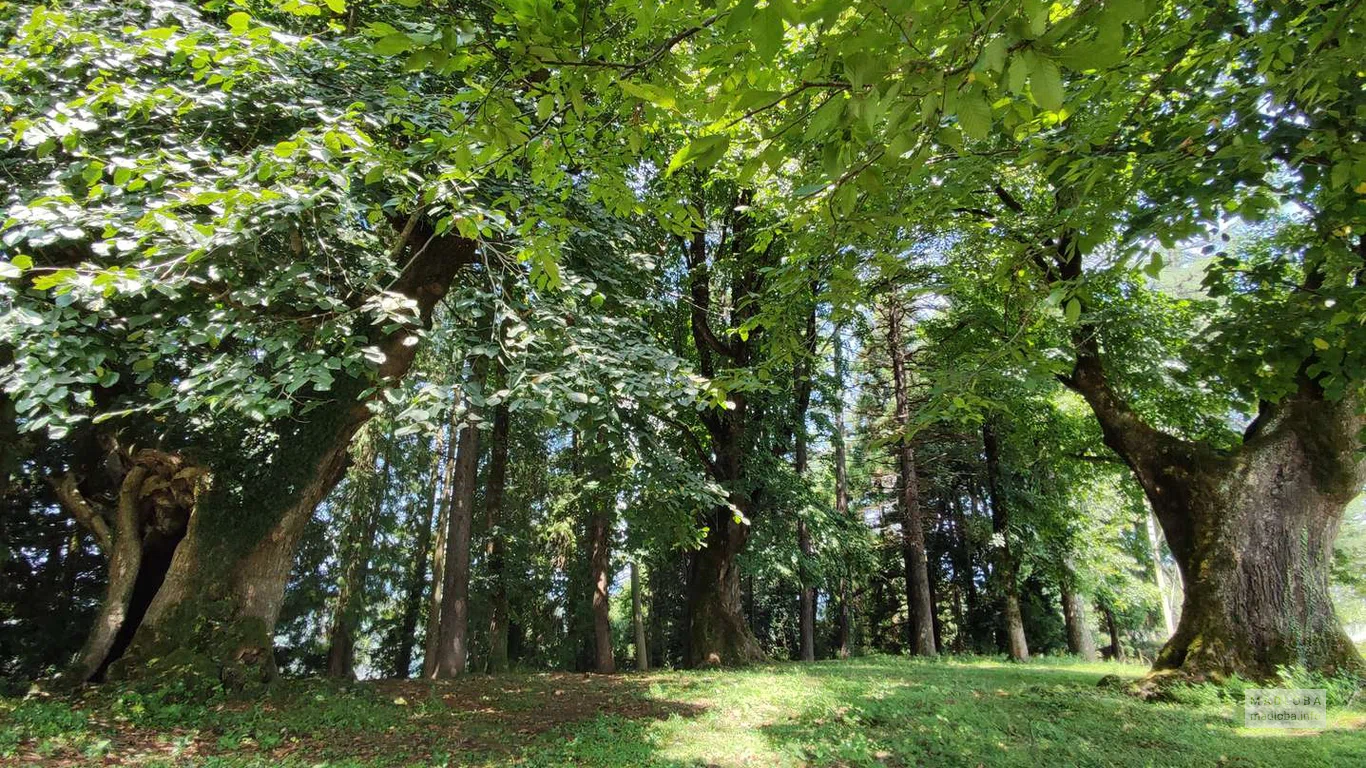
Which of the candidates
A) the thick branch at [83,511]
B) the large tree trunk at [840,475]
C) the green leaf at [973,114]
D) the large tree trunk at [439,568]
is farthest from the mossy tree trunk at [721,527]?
the green leaf at [973,114]

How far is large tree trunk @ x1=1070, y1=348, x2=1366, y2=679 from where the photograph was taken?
6680 millimetres

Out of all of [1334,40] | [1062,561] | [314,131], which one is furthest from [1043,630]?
[314,131]

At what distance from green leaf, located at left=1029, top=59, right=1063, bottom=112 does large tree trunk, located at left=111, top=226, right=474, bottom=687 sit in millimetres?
4907

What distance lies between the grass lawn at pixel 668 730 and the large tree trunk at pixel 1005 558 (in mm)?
7896

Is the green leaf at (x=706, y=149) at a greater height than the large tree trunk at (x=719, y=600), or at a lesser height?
greater

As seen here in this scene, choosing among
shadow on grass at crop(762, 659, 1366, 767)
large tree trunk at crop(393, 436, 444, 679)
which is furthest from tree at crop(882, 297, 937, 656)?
large tree trunk at crop(393, 436, 444, 679)

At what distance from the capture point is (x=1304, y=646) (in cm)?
655

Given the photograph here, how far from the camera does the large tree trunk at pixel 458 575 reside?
406 inches

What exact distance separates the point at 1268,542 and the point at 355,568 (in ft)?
53.7

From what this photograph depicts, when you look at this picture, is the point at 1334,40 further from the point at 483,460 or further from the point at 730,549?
the point at 483,460

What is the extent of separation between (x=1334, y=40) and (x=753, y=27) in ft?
9.73

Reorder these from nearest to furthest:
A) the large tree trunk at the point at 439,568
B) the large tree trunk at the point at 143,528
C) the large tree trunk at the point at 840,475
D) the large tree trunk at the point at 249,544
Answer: the large tree trunk at the point at 249,544
the large tree trunk at the point at 143,528
the large tree trunk at the point at 439,568
the large tree trunk at the point at 840,475

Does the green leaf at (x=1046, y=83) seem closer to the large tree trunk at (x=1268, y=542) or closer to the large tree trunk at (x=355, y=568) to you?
the large tree trunk at (x=1268, y=542)

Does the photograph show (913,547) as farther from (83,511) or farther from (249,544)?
(83,511)
